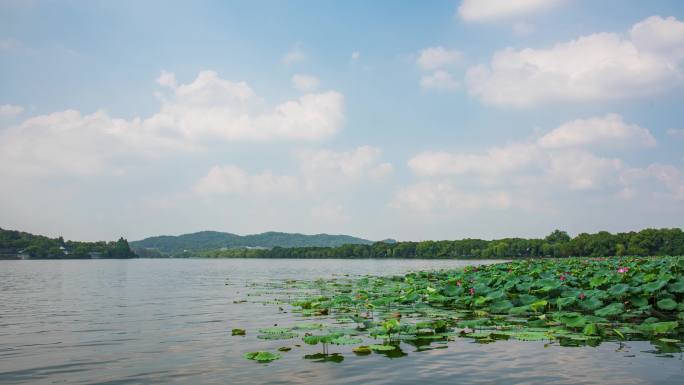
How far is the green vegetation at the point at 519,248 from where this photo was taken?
9906 cm

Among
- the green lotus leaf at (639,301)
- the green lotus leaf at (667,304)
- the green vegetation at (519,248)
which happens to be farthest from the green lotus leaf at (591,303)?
the green vegetation at (519,248)

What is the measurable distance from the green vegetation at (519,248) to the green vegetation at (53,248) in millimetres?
43704

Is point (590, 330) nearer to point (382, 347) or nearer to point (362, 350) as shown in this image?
point (382, 347)

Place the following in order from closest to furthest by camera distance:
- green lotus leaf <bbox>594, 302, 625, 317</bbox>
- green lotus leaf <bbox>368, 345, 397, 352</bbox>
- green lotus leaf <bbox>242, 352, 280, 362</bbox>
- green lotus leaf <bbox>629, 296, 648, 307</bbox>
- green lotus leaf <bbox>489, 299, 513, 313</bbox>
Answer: green lotus leaf <bbox>242, 352, 280, 362</bbox> < green lotus leaf <bbox>368, 345, 397, 352</bbox> < green lotus leaf <bbox>594, 302, 625, 317</bbox> < green lotus leaf <bbox>629, 296, 648, 307</bbox> < green lotus leaf <bbox>489, 299, 513, 313</bbox>

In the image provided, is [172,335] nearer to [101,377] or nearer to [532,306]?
[101,377]

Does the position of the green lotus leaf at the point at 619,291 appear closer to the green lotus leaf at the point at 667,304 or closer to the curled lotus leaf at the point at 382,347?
the green lotus leaf at the point at 667,304

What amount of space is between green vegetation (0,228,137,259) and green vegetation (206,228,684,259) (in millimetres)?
43704

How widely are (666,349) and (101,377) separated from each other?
372 inches

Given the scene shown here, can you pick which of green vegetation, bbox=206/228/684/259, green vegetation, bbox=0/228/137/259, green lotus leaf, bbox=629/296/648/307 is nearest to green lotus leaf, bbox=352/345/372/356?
green lotus leaf, bbox=629/296/648/307

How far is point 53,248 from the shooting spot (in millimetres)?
147000

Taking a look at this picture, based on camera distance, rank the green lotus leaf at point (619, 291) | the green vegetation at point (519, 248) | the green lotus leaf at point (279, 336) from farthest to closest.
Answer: the green vegetation at point (519, 248)
the green lotus leaf at point (619, 291)
the green lotus leaf at point (279, 336)

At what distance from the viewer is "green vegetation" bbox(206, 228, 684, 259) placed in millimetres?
99062

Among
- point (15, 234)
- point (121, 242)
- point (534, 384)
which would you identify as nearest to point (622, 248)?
point (534, 384)

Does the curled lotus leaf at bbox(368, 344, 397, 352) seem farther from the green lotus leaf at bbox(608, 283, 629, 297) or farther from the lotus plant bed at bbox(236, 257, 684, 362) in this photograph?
the green lotus leaf at bbox(608, 283, 629, 297)
